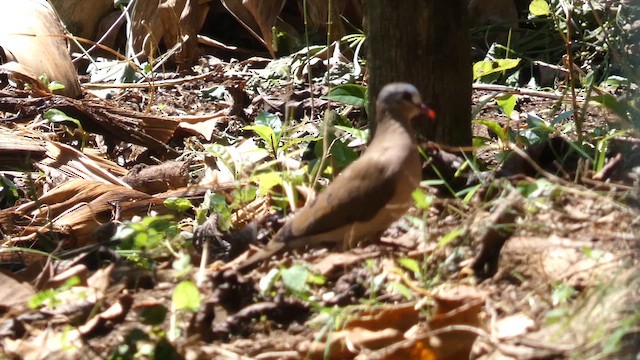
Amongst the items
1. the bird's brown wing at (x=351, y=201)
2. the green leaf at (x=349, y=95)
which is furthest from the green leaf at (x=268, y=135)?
the bird's brown wing at (x=351, y=201)

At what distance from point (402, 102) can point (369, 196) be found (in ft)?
1.35

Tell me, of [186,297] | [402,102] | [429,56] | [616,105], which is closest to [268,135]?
[429,56]

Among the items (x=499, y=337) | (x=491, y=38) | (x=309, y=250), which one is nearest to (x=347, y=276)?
(x=309, y=250)

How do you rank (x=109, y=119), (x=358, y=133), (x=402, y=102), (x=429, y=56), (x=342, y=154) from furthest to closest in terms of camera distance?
(x=109, y=119) < (x=358, y=133) < (x=342, y=154) < (x=429, y=56) < (x=402, y=102)

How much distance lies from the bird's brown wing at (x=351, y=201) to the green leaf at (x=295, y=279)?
43cm

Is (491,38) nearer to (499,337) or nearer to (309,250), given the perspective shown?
(309,250)

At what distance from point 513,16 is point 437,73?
10.8 feet

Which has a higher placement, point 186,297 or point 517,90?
point 186,297

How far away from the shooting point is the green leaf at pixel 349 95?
4.84 metres

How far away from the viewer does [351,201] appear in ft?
12.3

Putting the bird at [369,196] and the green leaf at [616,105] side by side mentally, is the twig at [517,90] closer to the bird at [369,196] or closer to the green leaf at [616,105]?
the green leaf at [616,105]

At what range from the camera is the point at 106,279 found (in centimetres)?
345

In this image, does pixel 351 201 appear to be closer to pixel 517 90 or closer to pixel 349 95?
pixel 349 95

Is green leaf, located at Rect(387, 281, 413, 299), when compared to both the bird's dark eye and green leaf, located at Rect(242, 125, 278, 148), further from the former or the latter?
green leaf, located at Rect(242, 125, 278, 148)
